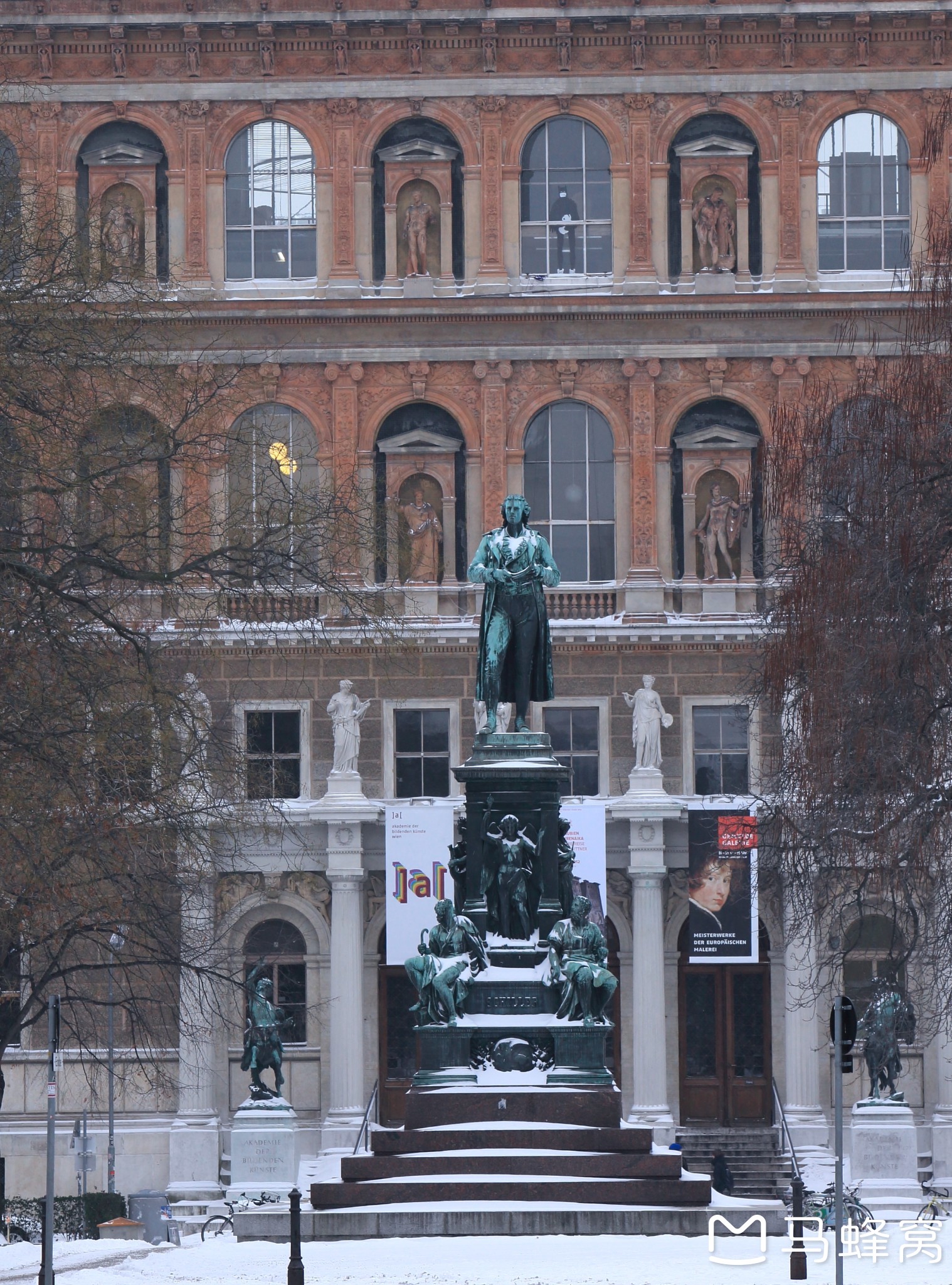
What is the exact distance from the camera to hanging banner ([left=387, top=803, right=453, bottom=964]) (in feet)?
192

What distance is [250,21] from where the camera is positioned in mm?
62531

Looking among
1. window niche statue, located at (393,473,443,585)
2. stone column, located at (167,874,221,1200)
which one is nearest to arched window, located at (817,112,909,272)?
window niche statue, located at (393,473,443,585)

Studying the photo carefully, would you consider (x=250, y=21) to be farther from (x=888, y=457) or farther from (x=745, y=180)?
(x=888, y=457)

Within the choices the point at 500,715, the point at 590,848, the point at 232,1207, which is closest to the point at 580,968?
the point at 232,1207

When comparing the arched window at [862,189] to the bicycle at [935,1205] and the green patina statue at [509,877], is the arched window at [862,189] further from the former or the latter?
the green patina statue at [509,877]

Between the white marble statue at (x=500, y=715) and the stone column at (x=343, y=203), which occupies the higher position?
the stone column at (x=343, y=203)

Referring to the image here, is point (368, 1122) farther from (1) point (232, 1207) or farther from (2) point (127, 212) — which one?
(2) point (127, 212)

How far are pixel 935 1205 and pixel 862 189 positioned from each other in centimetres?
2363

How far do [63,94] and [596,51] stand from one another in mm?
11065

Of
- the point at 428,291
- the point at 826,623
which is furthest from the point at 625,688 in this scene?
the point at 826,623

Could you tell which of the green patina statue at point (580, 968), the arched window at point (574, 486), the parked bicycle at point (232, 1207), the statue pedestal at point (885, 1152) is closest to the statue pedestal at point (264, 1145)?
the parked bicycle at point (232, 1207)

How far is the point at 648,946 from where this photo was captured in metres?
59.7

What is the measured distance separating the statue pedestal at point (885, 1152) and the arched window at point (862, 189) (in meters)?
19.6

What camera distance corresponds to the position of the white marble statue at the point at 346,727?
5997 cm
